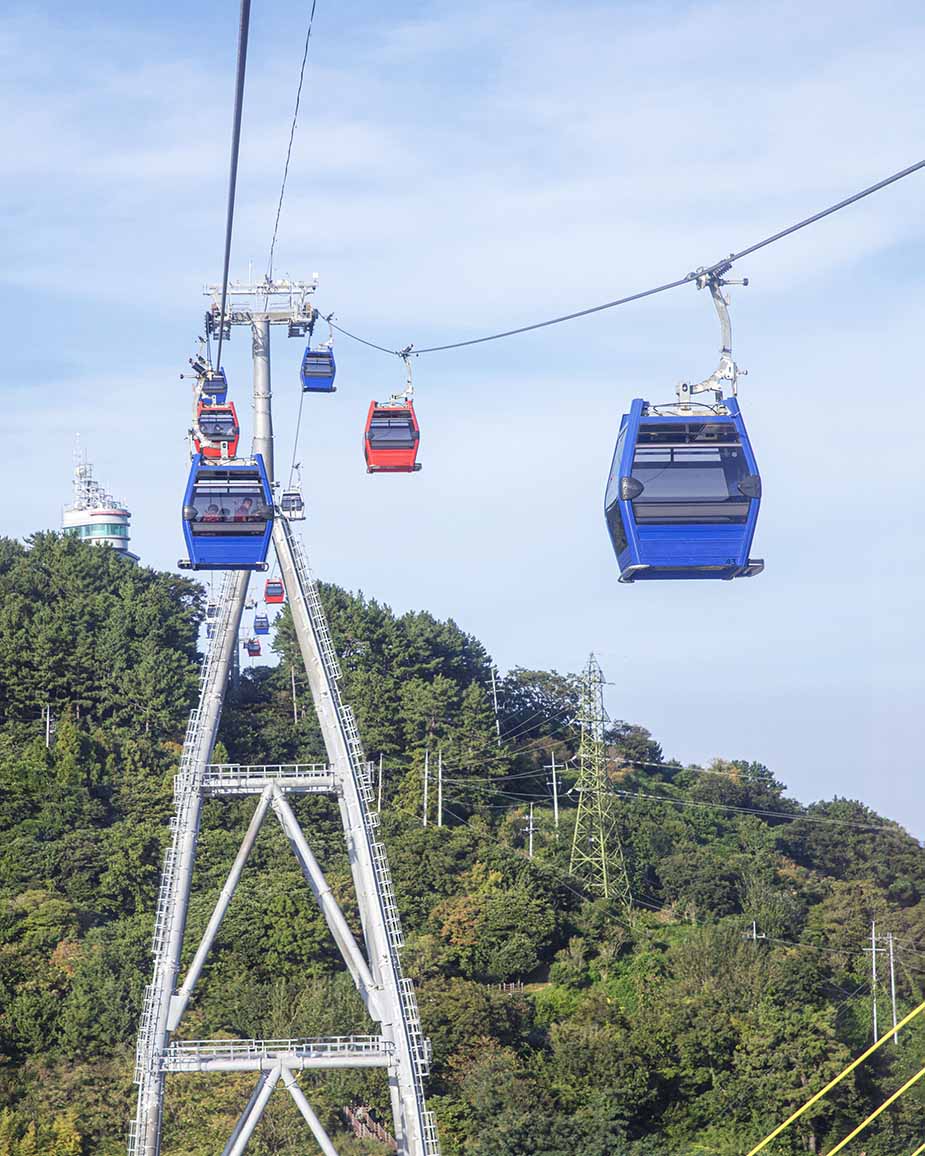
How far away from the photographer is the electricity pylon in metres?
63.8

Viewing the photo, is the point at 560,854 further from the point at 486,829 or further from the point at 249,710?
the point at 249,710

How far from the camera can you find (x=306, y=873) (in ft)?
112

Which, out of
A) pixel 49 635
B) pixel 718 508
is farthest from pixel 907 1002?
pixel 718 508

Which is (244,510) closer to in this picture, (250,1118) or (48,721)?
(250,1118)

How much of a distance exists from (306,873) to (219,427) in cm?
869

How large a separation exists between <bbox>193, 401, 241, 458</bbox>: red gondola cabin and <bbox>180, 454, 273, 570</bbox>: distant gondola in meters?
4.66

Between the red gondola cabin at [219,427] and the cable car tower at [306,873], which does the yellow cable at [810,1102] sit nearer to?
the cable car tower at [306,873]

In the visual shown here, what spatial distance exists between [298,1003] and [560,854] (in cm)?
1682

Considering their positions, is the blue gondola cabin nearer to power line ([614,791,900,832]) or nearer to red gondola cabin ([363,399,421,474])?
red gondola cabin ([363,399,421,474])

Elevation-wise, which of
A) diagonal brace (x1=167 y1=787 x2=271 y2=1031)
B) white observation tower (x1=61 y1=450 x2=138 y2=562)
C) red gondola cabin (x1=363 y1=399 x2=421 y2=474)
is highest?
white observation tower (x1=61 y1=450 x2=138 y2=562)

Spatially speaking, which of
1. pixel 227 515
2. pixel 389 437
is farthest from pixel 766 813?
pixel 227 515

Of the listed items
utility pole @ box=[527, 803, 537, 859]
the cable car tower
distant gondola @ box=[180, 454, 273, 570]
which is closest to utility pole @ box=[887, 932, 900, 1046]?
utility pole @ box=[527, 803, 537, 859]

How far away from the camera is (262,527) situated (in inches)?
974

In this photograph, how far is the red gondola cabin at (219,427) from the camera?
29.8m
